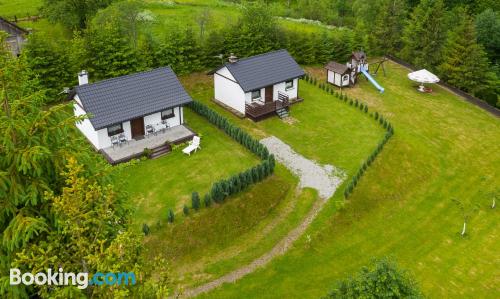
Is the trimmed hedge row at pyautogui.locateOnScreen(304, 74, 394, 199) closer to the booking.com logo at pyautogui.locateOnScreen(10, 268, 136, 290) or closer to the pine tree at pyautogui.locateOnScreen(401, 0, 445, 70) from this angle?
the pine tree at pyautogui.locateOnScreen(401, 0, 445, 70)

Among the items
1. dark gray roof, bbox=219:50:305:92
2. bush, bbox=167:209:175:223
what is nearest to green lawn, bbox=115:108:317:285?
bush, bbox=167:209:175:223

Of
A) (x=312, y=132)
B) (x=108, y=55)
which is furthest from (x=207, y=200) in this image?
(x=108, y=55)

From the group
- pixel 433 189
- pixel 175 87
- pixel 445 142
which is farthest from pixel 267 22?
pixel 433 189

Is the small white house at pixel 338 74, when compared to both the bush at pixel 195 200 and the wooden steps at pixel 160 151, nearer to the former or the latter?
the wooden steps at pixel 160 151

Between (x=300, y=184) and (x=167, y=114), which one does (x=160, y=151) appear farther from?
(x=300, y=184)

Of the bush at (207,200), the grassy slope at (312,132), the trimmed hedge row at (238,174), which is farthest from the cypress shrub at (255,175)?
the bush at (207,200)

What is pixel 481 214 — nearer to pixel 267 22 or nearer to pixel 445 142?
pixel 445 142

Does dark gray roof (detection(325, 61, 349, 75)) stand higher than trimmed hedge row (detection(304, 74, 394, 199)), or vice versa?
dark gray roof (detection(325, 61, 349, 75))
